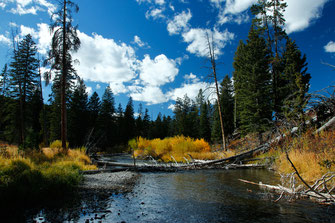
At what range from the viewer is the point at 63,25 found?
1198cm

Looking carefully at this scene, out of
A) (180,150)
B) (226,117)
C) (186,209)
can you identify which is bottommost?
(186,209)

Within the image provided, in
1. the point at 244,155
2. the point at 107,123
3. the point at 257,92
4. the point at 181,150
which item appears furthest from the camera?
the point at 107,123

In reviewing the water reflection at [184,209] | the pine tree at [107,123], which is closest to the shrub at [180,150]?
the water reflection at [184,209]

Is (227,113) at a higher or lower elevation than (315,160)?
higher

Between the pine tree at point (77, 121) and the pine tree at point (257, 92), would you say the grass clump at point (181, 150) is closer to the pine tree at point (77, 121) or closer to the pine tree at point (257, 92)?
the pine tree at point (257, 92)

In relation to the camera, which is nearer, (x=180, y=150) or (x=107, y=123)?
(x=180, y=150)

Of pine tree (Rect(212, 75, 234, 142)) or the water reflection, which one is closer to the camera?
the water reflection

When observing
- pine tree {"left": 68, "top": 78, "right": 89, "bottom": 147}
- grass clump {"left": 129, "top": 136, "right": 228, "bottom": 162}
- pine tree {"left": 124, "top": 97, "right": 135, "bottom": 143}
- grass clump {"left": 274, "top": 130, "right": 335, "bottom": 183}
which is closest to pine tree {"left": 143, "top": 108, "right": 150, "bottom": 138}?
pine tree {"left": 124, "top": 97, "right": 135, "bottom": 143}

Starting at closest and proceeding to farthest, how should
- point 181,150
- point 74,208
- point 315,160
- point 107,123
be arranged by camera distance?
point 74,208 < point 315,160 < point 181,150 < point 107,123

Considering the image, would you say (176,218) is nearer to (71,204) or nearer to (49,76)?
(71,204)

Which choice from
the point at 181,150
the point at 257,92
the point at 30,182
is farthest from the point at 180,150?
the point at 30,182

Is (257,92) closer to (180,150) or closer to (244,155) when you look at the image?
(244,155)

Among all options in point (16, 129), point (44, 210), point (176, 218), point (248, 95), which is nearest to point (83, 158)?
point (44, 210)

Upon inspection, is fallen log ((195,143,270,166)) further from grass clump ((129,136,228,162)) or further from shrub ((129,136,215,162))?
shrub ((129,136,215,162))
